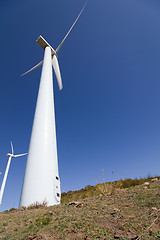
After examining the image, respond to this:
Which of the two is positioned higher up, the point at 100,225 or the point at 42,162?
the point at 42,162

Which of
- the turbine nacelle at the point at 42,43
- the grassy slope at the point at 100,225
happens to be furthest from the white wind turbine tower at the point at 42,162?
the turbine nacelle at the point at 42,43

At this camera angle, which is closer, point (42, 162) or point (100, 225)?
point (100, 225)

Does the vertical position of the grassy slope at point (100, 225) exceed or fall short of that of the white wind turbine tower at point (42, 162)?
it falls short

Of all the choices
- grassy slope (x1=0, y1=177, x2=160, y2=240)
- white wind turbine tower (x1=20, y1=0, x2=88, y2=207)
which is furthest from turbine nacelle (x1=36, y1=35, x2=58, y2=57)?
grassy slope (x1=0, y1=177, x2=160, y2=240)

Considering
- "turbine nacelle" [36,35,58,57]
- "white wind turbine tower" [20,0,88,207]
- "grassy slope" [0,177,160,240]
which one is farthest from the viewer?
"turbine nacelle" [36,35,58,57]

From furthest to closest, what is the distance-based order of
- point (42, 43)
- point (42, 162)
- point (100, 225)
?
point (42, 43)
point (42, 162)
point (100, 225)

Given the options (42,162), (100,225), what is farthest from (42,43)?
(100,225)

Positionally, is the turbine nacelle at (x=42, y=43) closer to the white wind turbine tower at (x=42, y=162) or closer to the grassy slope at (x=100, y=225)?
the white wind turbine tower at (x=42, y=162)

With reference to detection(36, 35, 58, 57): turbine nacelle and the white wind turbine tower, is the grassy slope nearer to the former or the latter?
the white wind turbine tower

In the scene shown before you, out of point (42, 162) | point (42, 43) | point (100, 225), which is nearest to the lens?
point (100, 225)

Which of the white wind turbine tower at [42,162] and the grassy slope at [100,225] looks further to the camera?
the white wind turbine tower at [42,162]

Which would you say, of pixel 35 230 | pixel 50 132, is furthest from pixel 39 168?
pixel 35 230

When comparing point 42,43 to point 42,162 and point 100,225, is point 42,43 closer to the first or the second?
point 42,162

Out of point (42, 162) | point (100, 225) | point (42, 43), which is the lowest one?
point (100, 225)
